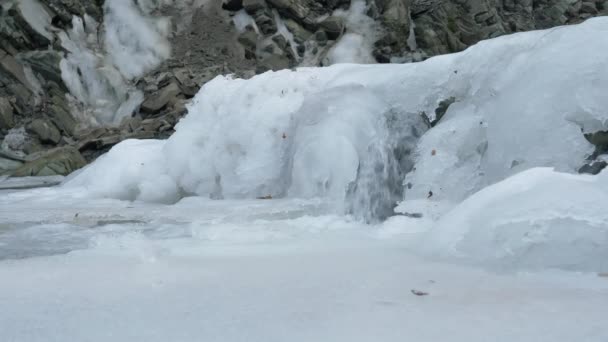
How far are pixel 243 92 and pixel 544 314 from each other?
3.48 m

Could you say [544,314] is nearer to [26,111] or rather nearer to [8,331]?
[8,331]

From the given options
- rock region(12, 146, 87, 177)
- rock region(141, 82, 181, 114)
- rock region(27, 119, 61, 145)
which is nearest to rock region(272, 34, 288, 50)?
rock region(141, 82, 181, 114)

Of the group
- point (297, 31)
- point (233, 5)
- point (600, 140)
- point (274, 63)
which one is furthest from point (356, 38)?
point (600, 140)

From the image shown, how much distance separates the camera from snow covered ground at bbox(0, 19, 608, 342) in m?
1.26

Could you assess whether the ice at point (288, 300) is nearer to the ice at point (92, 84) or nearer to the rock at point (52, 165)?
the rock at point (52, 165)

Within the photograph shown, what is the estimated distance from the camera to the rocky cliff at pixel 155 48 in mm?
9812

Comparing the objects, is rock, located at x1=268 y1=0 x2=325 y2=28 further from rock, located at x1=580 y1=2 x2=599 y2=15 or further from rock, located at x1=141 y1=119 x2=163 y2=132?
rock, located at x1=580 y1=2 x2=599 y2=15

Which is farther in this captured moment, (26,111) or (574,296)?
(26,111)

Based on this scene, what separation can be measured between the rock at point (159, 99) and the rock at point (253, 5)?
311 cm

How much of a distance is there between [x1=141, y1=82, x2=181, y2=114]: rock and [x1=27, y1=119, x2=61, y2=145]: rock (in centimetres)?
163

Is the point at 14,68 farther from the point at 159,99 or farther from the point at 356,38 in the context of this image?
the point at 356,38

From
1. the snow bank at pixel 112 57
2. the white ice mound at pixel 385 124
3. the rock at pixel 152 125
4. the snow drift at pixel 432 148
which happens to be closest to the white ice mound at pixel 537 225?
the snow drift at pixel 432 148

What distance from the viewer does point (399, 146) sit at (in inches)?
137

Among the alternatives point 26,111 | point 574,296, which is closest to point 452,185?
point 574,296
